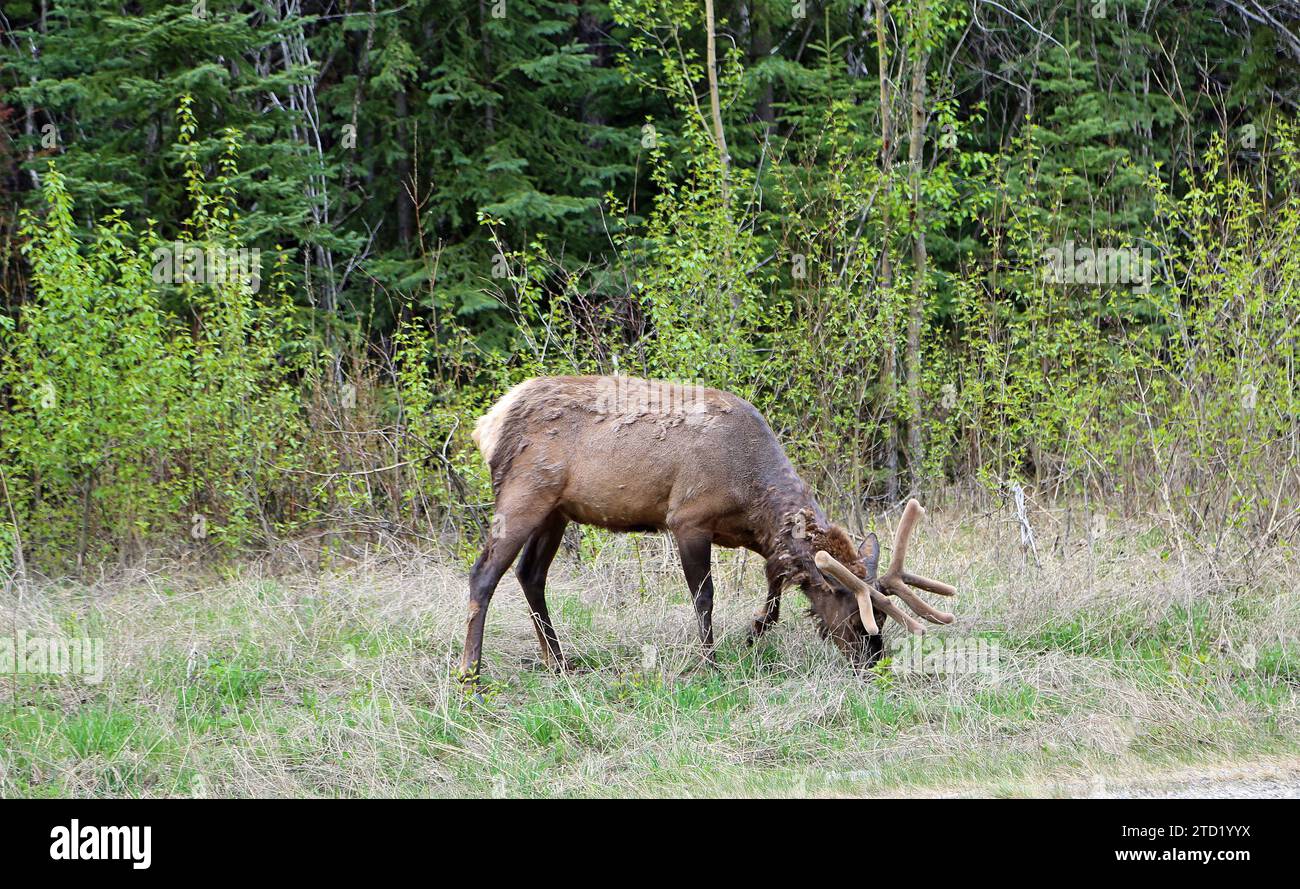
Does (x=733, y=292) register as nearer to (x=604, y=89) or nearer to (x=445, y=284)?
(x=445, y=284)

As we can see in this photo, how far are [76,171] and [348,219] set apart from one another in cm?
563

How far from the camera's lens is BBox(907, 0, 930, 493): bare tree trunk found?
42.0 feet

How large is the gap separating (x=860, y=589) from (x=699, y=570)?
101 centimetres

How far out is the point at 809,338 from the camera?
11.4m

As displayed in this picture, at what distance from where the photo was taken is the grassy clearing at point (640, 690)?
659cm

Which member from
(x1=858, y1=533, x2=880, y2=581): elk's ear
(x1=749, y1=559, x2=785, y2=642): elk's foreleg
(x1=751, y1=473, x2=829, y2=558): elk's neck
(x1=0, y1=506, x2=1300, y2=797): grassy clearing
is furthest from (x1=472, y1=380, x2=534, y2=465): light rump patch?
(x1=858, y1=533, x2=880, y2=581): elk's ear

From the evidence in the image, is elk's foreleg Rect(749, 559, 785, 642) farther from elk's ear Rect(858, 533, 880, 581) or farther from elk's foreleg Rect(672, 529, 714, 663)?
Answer: elk's ear Rect(858, 533, 880, 581)

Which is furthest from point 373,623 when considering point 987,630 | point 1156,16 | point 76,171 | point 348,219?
point 1156,16

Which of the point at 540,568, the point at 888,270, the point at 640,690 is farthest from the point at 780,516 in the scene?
the point at 888,270

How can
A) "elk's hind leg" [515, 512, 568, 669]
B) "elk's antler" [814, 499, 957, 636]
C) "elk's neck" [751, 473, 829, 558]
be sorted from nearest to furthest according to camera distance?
"elk's antler" [814, 499, 957, 636] < "elk's neck" [751, 473, 829, 558] < "elk's hind leg" [515, 512, 568, 669]

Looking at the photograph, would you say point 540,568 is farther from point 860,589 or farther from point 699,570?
point 860,589

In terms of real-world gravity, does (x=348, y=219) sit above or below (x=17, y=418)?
above

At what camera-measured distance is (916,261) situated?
1547cm
